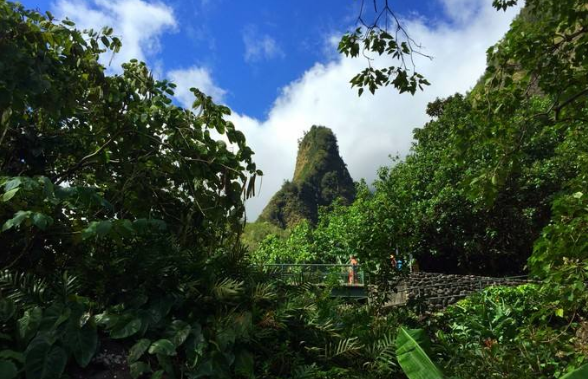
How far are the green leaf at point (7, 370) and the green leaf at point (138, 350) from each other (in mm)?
492

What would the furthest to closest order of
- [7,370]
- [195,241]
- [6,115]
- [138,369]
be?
[195,241]
[6,115]
[138,369]
[7,370]

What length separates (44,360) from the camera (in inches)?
87.3

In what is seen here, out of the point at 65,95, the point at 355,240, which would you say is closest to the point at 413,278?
the point at 355,240

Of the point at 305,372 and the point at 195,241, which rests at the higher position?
the point at 195,241

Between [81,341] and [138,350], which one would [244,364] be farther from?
[81,341]

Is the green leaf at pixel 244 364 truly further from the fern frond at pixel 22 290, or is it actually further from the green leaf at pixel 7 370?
the fern frond at pixel 22 290

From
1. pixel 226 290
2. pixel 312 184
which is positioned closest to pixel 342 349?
pixel 226 290

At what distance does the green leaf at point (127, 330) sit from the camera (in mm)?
2435

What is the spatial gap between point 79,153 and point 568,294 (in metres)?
4.24

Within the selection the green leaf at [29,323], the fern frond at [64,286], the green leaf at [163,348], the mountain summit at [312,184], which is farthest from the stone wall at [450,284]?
the mountain summit at [312,184]

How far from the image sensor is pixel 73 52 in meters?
4.38

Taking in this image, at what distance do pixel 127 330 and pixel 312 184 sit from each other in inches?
2779

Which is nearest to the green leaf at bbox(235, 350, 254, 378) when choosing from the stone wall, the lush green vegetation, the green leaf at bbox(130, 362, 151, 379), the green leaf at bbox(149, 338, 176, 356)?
the lush green vegetation

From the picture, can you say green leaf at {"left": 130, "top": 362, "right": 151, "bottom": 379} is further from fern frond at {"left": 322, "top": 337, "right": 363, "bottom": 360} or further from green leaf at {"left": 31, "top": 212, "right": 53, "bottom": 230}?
fern frond at {"left": 322, "top": 337, "right": 363, "bottom": 360}
